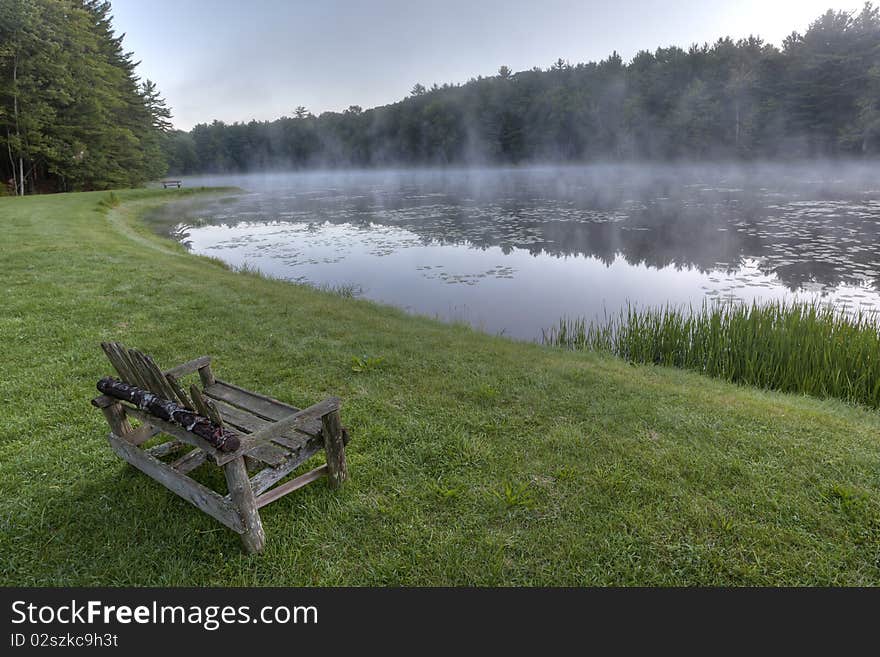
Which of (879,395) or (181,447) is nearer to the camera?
(181,447)

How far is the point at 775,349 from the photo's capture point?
6867mm

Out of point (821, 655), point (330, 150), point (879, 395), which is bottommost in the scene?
point (879, 395)

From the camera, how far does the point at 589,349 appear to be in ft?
27.2

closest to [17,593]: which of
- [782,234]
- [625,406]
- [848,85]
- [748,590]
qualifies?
[748,590]

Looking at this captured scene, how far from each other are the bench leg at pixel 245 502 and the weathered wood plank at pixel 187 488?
4 cm

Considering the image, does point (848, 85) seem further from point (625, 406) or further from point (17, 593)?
point (17, 593)

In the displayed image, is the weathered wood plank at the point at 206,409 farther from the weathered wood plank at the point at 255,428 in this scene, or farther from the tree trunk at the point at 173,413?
the weathered wood plank at the point at 255,428

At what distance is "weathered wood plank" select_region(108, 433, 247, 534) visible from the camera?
9.04 feet

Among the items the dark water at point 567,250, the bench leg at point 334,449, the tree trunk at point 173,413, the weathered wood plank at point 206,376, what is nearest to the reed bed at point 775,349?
the dark water at point 567,250

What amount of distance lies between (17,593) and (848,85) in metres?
73.8

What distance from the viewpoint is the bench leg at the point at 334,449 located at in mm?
3248

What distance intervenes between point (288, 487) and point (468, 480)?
130cm

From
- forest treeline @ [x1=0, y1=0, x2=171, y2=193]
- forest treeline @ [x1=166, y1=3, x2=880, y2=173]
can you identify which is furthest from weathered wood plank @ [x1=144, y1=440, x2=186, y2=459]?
forest treeline @ [x1=166, y1=3, x2=880, y2=173]

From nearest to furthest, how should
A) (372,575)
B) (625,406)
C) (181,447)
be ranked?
1. (372,575)
2. (181,447)
3. (625,406)
